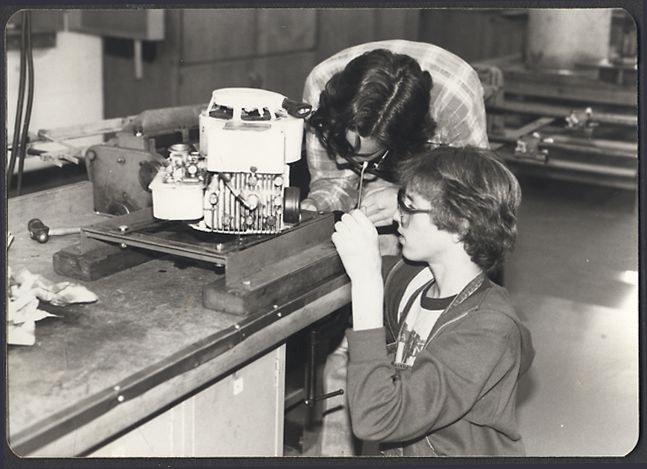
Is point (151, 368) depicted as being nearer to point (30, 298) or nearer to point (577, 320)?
point (30, 298)

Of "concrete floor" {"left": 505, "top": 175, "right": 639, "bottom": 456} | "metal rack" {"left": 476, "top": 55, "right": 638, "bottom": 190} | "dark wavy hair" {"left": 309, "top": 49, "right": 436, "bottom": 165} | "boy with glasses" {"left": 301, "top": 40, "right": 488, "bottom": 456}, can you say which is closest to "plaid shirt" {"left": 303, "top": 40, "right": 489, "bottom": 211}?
"boy with glasses" {"left": 301, "top": 40, "right": 488, "bottom": 456}

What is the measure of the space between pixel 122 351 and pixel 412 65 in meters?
0.93

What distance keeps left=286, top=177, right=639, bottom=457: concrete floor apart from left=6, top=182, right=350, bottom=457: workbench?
0.83 metres

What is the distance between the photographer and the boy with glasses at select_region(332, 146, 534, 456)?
1453mm

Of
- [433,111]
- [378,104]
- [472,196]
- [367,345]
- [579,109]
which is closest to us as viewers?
[367,345]

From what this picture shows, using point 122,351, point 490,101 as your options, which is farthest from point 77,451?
point 490,101

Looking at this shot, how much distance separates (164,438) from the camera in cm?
152

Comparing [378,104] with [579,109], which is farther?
[579,109]

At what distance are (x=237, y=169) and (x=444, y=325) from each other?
1.54 ft

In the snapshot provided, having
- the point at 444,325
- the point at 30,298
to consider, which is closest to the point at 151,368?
the point at 30,298

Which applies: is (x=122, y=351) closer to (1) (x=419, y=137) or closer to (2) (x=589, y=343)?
(1) (x=419, y=137)

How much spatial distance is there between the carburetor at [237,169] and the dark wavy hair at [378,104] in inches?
8.5

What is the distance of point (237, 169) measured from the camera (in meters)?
1.58

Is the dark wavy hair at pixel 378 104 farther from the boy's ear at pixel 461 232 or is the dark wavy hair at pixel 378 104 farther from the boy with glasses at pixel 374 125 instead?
the boy's ear at pixel 461 232
